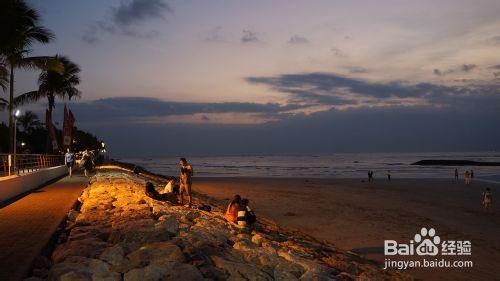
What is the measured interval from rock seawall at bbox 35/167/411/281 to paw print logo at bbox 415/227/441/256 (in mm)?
2857

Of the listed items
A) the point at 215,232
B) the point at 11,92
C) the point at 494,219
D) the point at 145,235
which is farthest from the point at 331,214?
the point at 11,92

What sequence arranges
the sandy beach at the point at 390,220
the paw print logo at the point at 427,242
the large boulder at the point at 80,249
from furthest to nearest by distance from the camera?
1. the paw print logo at the point at 427,242
2. the sandy beach at the point at 390,220
3. the large boulder at the point at 80,249

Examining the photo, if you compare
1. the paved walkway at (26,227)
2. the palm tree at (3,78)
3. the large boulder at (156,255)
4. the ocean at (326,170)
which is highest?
the palm tree at (3,78)

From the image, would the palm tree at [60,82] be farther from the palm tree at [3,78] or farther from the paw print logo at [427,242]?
the paw print logo at [427,242]

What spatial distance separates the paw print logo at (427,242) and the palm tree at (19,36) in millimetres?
16637

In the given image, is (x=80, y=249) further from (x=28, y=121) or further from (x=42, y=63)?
(x=28, y=121)

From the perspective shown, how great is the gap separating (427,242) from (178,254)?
A: 1022 centimetres

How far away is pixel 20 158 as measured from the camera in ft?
65.4

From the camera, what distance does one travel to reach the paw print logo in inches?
521

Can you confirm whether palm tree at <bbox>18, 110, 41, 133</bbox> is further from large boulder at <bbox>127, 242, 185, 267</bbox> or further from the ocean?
large boulder at <bbox>127, 242, 185, 267</bbox>

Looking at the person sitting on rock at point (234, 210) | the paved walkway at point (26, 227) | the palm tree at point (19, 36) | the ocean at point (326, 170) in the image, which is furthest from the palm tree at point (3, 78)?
the ocean at point (326, 170)

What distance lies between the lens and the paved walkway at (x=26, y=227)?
6640 millimetres

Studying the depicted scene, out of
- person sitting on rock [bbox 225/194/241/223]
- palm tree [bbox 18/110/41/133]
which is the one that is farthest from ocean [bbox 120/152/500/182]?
person sitting on rock [bbox 225/194/241/223]

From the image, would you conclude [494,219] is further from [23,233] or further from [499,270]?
[23,233]
